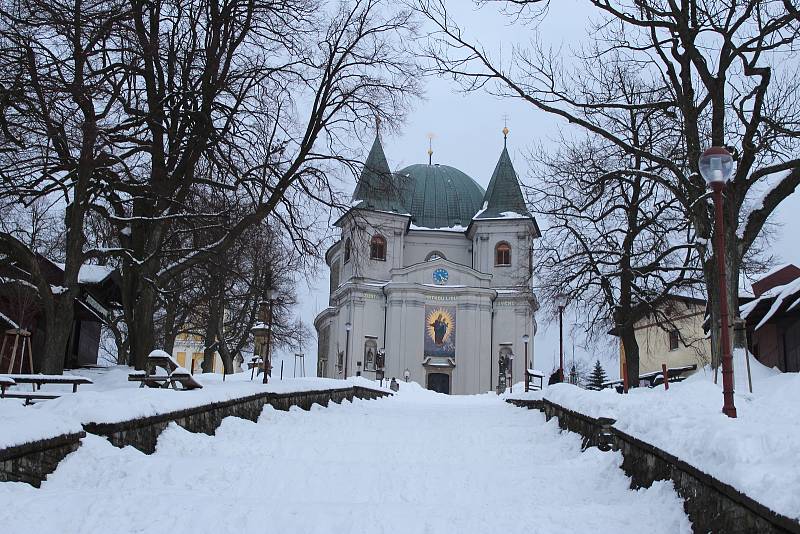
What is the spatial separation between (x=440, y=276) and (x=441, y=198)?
10095 millimetres

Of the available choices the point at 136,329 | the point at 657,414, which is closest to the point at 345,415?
the point at 136,329

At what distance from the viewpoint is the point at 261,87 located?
20266mm

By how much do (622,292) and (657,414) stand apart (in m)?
19.7

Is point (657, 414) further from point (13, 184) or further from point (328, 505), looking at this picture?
point (13, 184)

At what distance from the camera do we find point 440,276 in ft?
214

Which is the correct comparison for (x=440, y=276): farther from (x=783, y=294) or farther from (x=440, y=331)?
(x=783, y=294)

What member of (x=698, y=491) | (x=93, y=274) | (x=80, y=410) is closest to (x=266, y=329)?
(x=93, y=274)

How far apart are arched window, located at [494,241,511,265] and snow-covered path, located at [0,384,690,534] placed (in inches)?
2174

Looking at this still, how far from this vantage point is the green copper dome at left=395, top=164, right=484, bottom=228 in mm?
71625

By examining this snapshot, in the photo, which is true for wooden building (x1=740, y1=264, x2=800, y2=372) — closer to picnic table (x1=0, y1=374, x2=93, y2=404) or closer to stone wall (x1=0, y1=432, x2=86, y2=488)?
picnic table (x1=0, y1=374, x2=93, y2=404)

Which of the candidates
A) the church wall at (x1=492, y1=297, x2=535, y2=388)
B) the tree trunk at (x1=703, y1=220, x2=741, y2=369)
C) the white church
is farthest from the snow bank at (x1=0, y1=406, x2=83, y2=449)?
the church wall at (x1=492, y1=297, x2=535, y2=388)

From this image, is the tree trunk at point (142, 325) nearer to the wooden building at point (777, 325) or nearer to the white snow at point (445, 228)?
the wooden building at point (777, 325)

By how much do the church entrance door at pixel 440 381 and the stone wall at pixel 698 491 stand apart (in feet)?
178

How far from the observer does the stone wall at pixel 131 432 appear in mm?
6508
